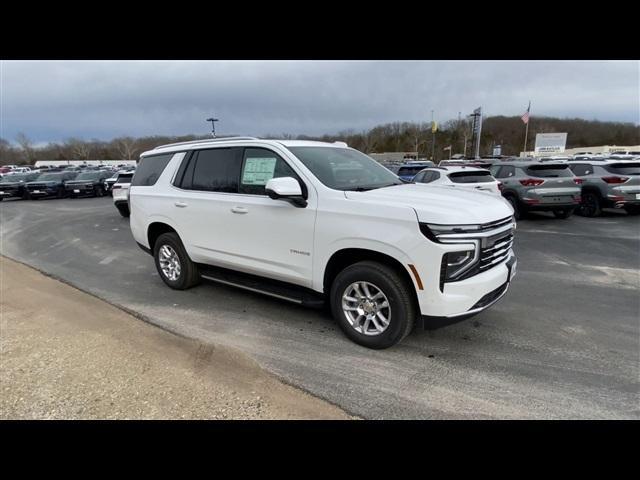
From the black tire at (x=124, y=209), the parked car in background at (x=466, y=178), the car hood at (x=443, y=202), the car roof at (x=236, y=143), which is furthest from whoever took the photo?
the black tire at (x=124, y=209)

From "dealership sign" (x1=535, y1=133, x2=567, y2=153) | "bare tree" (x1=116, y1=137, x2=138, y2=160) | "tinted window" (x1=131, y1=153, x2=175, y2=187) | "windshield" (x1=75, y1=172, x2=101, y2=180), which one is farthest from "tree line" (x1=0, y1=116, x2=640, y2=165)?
"tinted window" (x1=131, y1=153, x2=175, y2=187)

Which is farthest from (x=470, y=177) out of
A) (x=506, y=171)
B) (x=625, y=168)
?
(x=625, y=168)

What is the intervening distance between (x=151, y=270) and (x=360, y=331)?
4457 millimetres

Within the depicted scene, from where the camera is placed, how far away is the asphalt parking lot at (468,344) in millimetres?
2727

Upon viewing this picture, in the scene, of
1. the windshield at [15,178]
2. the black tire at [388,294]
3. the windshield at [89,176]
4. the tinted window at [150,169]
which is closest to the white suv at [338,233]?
the black tire at [388,294]

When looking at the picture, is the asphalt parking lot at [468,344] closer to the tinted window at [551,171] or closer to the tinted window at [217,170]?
the tinted window at [217,170]

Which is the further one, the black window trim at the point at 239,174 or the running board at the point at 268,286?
the running board at the point at 268,286

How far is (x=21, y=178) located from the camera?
23.8 metres

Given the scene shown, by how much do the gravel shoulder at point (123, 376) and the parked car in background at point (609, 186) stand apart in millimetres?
12122

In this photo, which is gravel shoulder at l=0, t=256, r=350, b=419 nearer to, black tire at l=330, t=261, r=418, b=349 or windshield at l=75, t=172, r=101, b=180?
black tire at l=330, t=261, r=418, b=349


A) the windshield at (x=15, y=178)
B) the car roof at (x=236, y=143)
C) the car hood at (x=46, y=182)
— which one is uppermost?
the car roof at (x=236, y=143)

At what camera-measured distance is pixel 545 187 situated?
1024 cm

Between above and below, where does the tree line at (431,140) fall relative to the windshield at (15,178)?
above

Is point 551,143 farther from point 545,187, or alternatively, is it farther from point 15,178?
point 15,178
